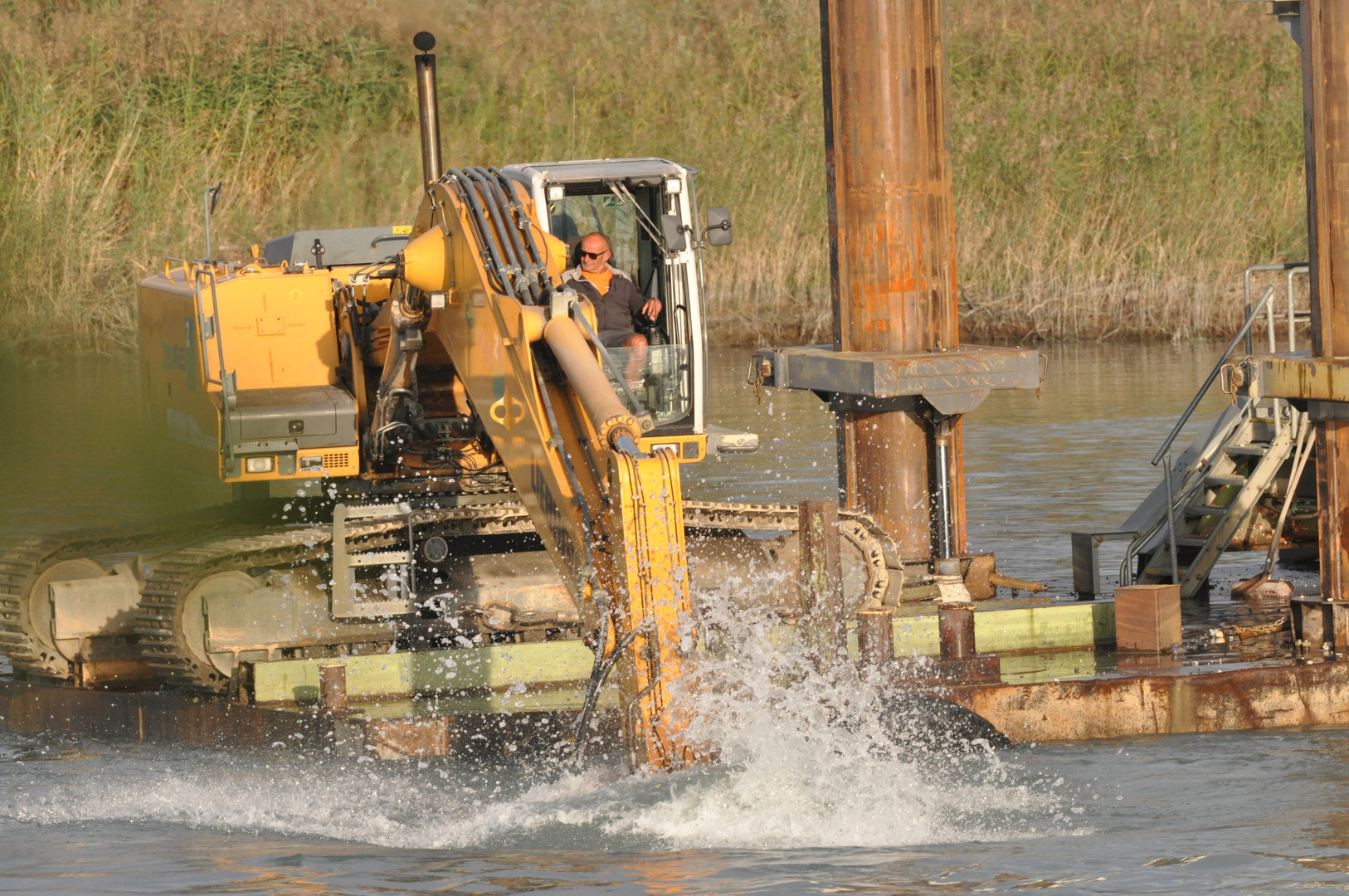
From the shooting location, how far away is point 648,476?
7.59m

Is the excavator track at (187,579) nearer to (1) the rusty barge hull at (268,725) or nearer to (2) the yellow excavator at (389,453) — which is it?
(2) the yellow excavator at (389,453)

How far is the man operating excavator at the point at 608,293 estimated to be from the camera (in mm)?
11547

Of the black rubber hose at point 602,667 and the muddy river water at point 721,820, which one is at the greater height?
the black rubber hose at point 602,667

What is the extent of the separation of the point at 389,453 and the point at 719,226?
7.47 feet

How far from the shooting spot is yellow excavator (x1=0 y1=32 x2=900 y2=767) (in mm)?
10414

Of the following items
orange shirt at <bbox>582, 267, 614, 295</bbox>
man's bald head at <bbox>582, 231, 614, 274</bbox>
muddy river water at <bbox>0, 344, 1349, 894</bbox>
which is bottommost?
muddy river water at <bbox>0, 344, 1349, 894</bbox>

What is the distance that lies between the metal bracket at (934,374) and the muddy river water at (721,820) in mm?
2247

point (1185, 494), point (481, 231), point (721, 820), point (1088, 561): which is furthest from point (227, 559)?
point (1185, 494)

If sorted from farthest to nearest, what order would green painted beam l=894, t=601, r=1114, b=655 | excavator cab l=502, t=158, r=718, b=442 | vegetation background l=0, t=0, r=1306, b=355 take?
vegetation background l=0, t=0, r=1306, b=355 → excavator cab l=502, t=158, r=718, b=442 → green painted beam l=894, t=601, r=1114, b=655

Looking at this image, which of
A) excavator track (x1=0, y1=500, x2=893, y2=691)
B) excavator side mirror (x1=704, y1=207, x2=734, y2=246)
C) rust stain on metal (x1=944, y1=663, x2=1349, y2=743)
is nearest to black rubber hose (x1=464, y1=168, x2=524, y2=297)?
excavator side mirror (x1=704, y1=207, x2=734, y2=246)

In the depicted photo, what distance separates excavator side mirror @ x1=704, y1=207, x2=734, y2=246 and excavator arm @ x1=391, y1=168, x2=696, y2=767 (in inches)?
61.5

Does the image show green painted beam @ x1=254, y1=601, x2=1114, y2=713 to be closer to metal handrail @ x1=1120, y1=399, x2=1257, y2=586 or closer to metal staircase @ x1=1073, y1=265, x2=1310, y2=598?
metal staircase @ x1=1073, y1=265, x2=1310, y2=598

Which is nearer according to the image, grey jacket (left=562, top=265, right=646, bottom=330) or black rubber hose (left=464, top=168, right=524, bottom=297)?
black rubber hose (left=464, top=168, right=524, bottom=297)

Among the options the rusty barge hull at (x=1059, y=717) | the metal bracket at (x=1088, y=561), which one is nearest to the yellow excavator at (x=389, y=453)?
the rusty barge hull at (x=1059, y=717)
